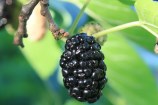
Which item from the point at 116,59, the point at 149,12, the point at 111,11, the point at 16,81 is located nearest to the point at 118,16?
the point at 111,11

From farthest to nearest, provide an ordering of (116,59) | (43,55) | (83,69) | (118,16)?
(43,55) → (116,59) → (118,16) → (83,69)

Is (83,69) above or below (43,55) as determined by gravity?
above

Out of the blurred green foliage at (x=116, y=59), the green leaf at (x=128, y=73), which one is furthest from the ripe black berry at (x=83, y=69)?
the green leaf at (x=128, y=73)

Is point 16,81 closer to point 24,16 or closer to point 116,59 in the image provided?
point 116,59

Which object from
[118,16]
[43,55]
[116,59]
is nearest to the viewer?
[118,16]

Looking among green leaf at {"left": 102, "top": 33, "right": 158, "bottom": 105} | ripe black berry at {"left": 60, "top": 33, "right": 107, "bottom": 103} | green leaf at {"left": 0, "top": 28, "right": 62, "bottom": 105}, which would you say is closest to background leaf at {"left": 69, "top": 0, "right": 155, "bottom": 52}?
green leaf at {"left": 102, "top": 33, "right": 158, "bottom": 105}

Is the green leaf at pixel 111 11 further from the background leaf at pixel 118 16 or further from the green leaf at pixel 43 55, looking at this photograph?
the green leaf at pixel 43 55

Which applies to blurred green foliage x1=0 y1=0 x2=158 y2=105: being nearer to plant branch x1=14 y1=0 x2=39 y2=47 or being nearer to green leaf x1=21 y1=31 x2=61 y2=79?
green leaf x1=21 y1=31 x2=61 y2=79
